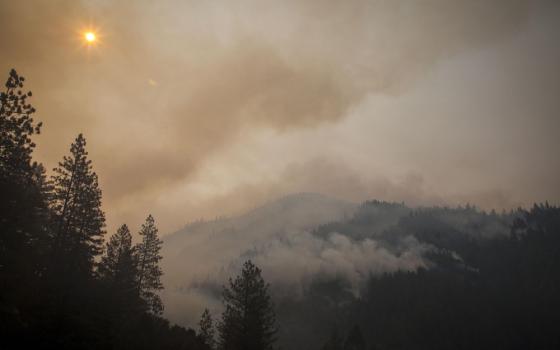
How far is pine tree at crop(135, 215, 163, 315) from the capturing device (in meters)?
44.6

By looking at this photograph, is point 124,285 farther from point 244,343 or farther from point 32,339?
point 32,339

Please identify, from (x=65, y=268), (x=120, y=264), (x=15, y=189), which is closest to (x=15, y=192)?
(x=15, y=189)

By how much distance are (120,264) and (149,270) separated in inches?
207

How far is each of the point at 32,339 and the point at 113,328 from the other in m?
7.66

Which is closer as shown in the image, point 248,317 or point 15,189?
point 15,189

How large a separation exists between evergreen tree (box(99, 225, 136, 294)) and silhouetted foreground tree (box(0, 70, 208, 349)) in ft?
0.34

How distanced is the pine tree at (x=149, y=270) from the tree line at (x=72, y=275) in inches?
4.7

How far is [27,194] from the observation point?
29516mm

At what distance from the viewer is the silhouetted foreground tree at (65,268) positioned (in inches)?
767

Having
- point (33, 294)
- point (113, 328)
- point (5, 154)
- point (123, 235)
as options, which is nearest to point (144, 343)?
point (113, 328)

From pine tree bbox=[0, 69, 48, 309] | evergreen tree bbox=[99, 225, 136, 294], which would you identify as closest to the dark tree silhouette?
pine tree bbox=[0, 69, 48, 309]

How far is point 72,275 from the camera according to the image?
3356cm

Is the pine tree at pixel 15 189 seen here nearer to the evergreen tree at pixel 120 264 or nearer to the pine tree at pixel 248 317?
the evergreen tree at pixel 120 264

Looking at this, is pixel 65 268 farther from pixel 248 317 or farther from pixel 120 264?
pixel 248 317
